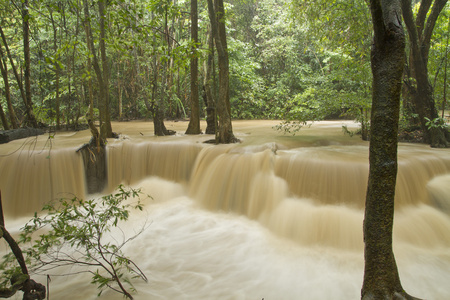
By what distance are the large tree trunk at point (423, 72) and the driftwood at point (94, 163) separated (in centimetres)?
778

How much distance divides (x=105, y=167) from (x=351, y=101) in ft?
21.9

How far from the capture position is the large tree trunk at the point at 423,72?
623 centimetres

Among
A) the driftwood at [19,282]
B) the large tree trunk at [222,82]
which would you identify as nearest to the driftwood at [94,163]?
the large tree trunk at [222,82]

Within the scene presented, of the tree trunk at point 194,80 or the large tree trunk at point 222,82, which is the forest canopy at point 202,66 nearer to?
the large tree trunk at point 222,82

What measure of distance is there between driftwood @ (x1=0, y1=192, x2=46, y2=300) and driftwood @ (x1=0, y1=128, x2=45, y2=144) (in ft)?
22.7

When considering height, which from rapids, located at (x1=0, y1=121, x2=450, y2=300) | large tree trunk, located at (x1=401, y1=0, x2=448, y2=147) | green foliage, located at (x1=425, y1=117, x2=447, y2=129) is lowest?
rapids, located at (x1=0, y1=121, x2=450, y2=300)

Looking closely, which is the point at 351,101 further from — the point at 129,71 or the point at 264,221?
the point at 129,71

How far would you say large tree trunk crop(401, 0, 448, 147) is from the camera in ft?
20.5

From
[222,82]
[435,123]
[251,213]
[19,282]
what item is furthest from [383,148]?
[435,123]

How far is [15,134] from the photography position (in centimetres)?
844

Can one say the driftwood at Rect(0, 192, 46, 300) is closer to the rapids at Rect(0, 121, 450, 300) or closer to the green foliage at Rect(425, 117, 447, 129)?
the rapids at Rect(0, 121, 450, 300)

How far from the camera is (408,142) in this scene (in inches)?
283

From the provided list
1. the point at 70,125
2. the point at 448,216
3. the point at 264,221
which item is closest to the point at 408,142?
the point at 448,216

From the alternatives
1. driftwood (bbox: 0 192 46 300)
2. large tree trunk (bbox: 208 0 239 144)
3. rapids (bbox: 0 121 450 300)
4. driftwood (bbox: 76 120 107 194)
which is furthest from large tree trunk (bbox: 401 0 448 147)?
driftwood (bbox: 76 120 107 194)
